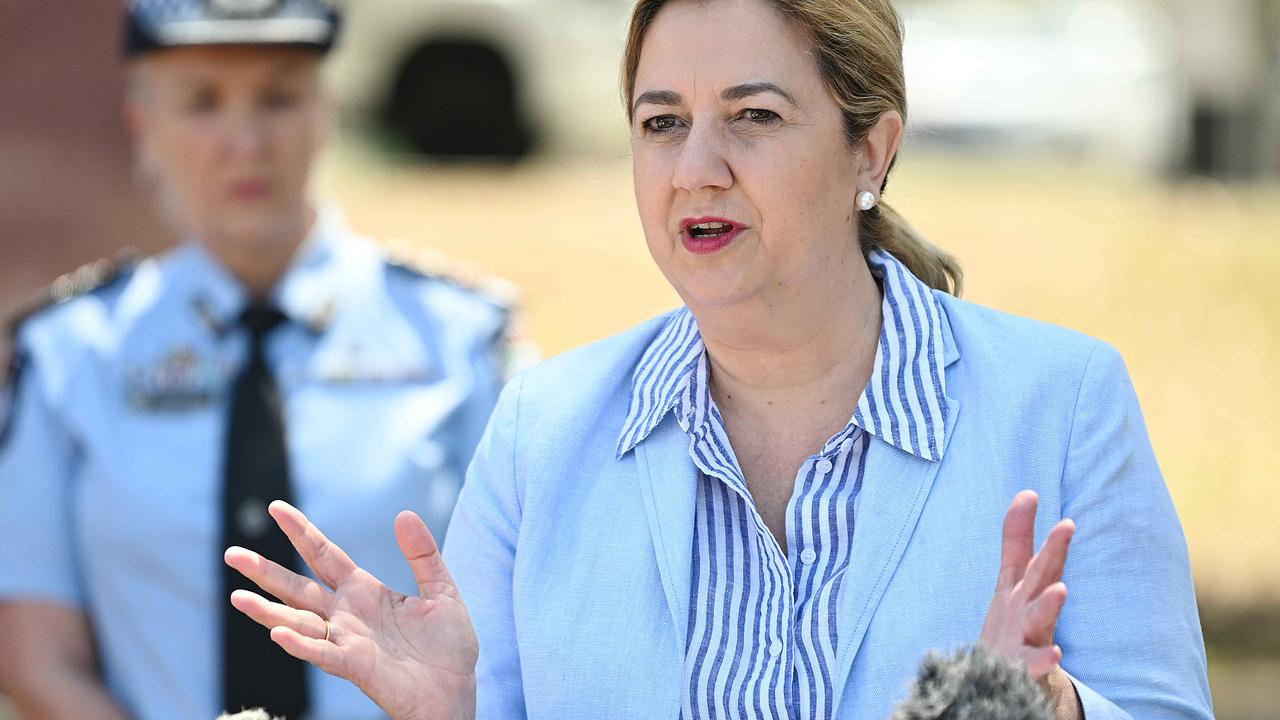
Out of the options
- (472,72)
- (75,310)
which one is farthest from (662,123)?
(472,72)

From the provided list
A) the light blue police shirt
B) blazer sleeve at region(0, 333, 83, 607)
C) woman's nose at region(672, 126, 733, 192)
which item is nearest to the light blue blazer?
woman's nose at region(672, 126, 733, 192)

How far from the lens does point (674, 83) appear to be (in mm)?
2203

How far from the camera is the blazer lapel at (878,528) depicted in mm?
2033

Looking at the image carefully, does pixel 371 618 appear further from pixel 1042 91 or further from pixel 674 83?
pixel 1042 91

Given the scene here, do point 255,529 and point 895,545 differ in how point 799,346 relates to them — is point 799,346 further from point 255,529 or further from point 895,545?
point 255,529

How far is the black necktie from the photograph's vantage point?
9.52 ft

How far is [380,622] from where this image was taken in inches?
82.3

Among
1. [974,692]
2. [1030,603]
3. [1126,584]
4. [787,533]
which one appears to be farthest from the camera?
[787,533]

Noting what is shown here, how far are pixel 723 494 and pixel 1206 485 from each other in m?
3.35

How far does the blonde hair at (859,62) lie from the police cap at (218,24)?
3.33ft

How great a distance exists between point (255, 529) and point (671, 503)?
1.05 m

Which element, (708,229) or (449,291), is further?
(449,291)

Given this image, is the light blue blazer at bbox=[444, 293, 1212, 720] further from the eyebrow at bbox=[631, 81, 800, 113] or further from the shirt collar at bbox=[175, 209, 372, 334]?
the shirt collar at bbox=[175, 209, 372, 334]

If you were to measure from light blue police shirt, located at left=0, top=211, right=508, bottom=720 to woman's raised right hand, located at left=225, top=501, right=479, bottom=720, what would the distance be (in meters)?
0.83
